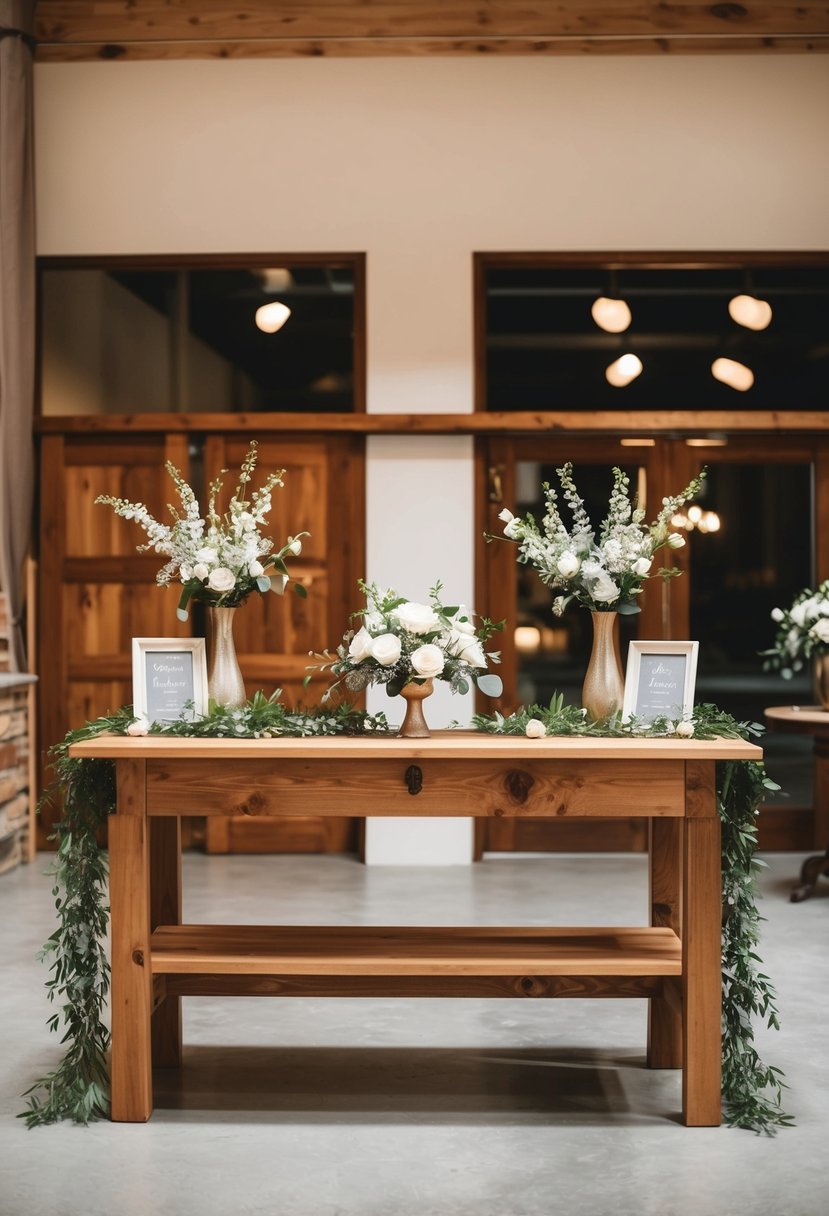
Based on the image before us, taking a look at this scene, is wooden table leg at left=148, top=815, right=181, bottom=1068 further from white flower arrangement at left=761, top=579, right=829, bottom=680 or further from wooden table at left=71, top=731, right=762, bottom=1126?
white flower arrangement at left=761, top=579, right=829, bottom=680

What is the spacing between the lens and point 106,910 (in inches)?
125

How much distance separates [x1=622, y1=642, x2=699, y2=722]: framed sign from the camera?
3.24 metres

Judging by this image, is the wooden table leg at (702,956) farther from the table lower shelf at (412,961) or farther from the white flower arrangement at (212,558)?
the white flower arrangement at (212,558)

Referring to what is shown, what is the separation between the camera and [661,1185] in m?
2.68

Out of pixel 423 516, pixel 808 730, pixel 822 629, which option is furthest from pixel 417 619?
pixel 423 516

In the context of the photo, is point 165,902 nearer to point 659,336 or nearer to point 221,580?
point 221,580

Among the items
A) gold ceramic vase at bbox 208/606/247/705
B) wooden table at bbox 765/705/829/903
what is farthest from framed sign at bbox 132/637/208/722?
wooden table at bbox 765/705/829/903

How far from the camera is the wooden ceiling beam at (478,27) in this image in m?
6.32

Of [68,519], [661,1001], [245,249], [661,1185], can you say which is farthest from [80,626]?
[661,1185]

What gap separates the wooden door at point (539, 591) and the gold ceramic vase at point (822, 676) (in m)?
1.05

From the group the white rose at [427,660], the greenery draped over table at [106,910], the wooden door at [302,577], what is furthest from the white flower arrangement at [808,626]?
the white rose at [427,660]

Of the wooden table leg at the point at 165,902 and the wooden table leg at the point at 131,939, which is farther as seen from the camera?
the wooden table leg at the point at 165,902

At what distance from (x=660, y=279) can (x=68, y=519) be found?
333 centimetres

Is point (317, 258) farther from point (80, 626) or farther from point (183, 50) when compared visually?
point (80, 626)
